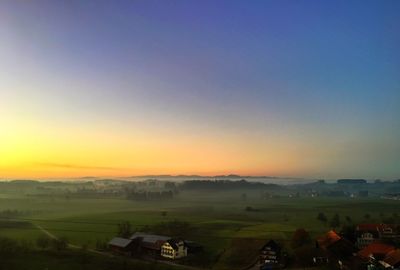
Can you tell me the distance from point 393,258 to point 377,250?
1676 mm

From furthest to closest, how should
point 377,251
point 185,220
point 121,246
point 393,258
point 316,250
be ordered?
point 185,220 → point 121,246 → point 377,251 → point 316,250 → point 393,258

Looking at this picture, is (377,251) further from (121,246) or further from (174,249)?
(121,246)

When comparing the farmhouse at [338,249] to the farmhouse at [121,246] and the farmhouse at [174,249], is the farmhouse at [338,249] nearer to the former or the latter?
the farmhouse at [174,249]

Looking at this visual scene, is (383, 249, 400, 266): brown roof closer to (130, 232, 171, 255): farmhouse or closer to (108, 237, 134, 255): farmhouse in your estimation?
(130, 232, 171, 255): farmhouse

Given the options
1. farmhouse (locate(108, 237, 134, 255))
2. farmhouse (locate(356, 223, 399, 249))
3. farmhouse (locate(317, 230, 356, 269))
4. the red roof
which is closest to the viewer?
the red roof

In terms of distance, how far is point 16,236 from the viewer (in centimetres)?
2480

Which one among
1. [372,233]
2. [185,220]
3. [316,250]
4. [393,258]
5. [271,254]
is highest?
[185,220]

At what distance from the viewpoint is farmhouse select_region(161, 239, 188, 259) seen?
74.5ft

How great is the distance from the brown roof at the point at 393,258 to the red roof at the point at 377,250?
2.19 ft

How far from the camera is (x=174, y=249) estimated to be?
23.0m

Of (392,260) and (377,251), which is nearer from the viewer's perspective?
(392,260)

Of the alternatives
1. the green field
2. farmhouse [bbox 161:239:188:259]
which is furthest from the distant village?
the green field

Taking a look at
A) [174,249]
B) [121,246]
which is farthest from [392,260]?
[121,246]

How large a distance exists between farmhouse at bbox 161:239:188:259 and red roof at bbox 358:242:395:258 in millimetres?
9482
